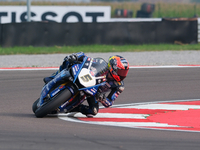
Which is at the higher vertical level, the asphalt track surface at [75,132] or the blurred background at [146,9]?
the blurred background at [146,9]

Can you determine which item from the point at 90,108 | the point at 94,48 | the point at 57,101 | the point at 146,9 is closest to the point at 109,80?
the point at 90,108

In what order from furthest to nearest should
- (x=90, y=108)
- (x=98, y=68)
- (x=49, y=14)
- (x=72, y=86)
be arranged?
(x=49, y=14), (x=90, y=108), (x=98, y=68), (x=72, y=86)

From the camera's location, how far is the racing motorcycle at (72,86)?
20.3 ft

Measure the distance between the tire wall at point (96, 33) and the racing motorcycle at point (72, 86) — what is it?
1112 cm

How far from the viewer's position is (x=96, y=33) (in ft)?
58.9

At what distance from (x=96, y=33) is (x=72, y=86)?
11.9 meters

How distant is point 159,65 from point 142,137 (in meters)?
8.73

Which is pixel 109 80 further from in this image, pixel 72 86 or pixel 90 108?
pixel 72 86

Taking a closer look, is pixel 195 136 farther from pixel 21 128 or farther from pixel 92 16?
pixel 92 16

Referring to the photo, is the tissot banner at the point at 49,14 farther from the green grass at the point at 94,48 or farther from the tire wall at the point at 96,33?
the green grass at the point at 94,48

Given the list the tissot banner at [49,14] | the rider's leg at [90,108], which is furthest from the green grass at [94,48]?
the rider's leg at [90,108]

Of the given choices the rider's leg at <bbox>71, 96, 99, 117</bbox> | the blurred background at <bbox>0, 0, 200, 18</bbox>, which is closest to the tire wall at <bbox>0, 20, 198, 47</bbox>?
the rider's leg at <bbox>71, 96, 99, 117</bbox>

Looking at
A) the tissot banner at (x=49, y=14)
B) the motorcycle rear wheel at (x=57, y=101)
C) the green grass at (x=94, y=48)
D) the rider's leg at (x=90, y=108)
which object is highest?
the tissot banner at (x=49, y=14)

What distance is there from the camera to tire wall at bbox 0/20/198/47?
17.3 meters
